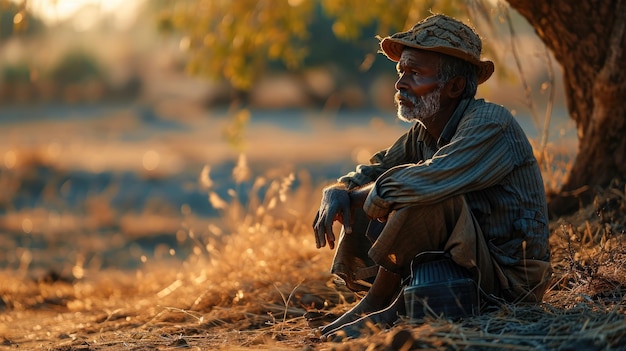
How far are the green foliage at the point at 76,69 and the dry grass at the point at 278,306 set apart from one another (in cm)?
2500

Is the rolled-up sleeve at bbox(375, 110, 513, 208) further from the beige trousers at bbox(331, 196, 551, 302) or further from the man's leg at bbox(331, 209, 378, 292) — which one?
the man's leg at bbox(331, 209, 378, 292)

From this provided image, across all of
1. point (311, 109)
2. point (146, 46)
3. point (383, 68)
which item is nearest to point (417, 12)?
point (311, 109)

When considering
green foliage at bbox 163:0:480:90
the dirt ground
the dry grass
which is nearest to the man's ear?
the dirt ground

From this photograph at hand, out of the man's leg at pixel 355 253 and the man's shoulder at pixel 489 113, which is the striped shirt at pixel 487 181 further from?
the man's leg at pixel 355 253

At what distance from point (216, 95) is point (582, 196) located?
85.8 feet

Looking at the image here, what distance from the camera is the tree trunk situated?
540cm

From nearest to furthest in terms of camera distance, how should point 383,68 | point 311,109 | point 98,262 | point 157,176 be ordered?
point 98,262 → point 157,176 → point 311,109 → point 383,68

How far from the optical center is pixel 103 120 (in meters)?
23.5

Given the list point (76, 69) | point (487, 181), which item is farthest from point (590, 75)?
point (76, 69)

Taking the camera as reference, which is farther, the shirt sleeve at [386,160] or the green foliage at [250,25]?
the green foliage at [250,25]

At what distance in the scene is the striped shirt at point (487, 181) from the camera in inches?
148

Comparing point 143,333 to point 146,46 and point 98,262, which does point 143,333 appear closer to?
point 98,262

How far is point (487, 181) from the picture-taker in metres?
3.85

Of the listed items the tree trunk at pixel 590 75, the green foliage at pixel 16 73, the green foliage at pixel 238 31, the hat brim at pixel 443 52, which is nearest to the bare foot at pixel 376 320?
the hat brim at pixel 443 52
